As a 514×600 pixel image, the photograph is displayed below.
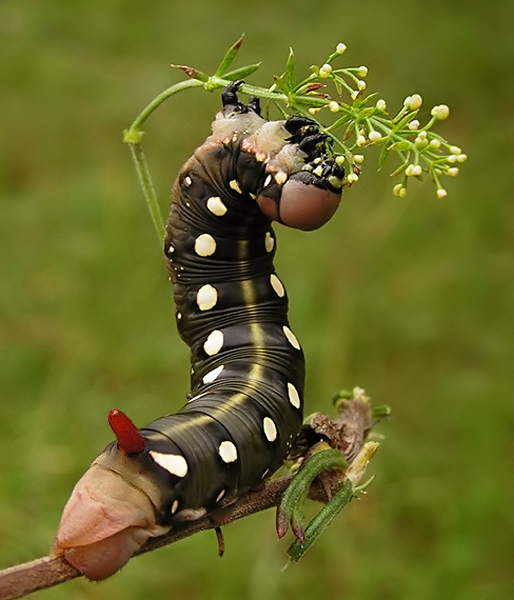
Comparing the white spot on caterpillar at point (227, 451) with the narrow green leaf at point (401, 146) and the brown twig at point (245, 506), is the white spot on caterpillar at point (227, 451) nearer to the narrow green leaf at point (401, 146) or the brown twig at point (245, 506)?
the brown twig at point (245, 506)

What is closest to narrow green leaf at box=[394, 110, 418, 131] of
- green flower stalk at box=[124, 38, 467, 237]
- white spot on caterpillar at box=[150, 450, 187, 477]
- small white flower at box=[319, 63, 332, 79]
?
green flower stalk at box=[124, 38, 467, 237]

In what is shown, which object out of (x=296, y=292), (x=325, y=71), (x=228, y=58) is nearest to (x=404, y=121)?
(x=325, y=71)

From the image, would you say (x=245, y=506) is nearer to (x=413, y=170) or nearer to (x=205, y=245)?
(x=205, y=245)

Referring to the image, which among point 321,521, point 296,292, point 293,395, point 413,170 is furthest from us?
point 296,292

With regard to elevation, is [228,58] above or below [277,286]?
above

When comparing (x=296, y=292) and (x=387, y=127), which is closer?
(x=387, y=127)

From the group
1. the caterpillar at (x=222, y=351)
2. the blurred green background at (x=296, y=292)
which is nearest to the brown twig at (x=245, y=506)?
the caterpillar at (x=222, y=351)

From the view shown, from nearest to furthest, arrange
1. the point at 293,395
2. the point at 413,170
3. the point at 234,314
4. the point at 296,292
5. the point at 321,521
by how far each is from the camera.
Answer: the point at 413,170, the point at 321,521, the point at 293,395, the point at 234,314, the point at 296,292

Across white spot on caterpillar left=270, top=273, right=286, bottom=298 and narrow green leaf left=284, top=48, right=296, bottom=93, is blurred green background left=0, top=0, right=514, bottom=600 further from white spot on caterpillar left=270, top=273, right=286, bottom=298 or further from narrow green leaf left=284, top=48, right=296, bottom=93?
narrow green leaf left=284, top=48, right=296, bottom=93
